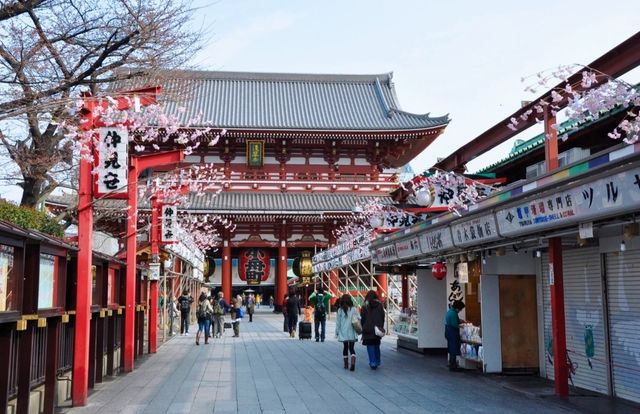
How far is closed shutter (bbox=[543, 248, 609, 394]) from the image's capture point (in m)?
10.0

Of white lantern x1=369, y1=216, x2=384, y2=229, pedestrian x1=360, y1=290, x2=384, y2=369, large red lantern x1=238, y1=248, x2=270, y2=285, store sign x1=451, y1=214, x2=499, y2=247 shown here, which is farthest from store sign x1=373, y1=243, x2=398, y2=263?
large red lantern x1=238, y1=248, x2=270, y2=285

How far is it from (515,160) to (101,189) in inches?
369

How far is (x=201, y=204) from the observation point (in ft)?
112

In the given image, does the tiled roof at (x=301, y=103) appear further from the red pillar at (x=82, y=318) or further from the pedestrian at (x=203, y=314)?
the red pillar at (x=82, y=318)

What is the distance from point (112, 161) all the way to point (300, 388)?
494cm

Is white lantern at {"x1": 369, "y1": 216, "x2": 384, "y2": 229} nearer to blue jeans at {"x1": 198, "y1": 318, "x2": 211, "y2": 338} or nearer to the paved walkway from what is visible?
the paved walkway

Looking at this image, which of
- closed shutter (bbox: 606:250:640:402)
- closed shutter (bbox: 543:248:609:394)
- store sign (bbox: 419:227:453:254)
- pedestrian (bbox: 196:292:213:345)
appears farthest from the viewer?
pedestrian (bbox: 196:292:213:345)

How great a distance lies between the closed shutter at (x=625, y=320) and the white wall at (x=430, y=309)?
6.52 metres

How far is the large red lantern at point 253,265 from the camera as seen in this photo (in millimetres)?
37875

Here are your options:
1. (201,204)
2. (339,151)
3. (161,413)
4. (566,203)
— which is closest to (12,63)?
(161,413)

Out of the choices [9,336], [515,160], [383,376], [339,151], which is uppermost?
[339,151]

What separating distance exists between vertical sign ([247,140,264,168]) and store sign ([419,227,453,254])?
22.9m

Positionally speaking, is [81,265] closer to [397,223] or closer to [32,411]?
[32,411]

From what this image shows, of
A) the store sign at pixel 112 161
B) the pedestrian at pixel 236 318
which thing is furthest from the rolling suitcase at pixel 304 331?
the store sign at pixel 112 161
